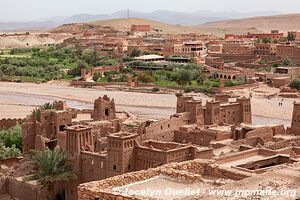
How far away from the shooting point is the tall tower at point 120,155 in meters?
22.2

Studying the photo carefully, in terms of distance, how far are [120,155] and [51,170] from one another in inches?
134

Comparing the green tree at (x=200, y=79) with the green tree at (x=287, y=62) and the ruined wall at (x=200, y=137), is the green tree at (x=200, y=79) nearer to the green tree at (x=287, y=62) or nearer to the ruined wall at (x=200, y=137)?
the green tree at (x=287, y=62)

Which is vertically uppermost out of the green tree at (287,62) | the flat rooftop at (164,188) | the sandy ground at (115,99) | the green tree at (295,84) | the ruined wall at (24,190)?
the flat rooftop at (164,188)

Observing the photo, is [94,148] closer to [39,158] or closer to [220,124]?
[39,158]

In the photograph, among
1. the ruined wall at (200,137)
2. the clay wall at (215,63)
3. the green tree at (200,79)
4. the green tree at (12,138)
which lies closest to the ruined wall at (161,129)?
the ruined wall at (200,137)

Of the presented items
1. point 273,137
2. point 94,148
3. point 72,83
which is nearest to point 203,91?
point 72,83

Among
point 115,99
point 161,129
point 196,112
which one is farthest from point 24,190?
point 115,99

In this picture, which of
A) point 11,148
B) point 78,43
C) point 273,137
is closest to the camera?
point 273,137

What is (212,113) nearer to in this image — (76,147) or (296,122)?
(296,122)

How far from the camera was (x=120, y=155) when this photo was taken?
Result: 22.2 metres

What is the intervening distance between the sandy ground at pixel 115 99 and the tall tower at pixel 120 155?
25.4m

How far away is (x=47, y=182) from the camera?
933 inches

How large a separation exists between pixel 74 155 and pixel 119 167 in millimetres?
2734

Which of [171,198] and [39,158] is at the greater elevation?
Answer: [171,198]
